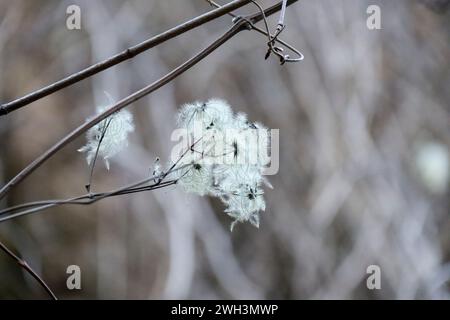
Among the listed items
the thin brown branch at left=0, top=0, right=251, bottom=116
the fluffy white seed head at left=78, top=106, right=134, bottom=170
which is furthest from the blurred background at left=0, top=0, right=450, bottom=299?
the thin brown branch at left=0, top=0, right=251, bottom=116

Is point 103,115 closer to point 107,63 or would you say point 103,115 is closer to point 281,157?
point 107,63

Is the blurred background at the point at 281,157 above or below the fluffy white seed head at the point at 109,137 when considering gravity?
above

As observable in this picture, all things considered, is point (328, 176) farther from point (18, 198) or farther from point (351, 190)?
point (18, 198)

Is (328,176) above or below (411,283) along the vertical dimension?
above

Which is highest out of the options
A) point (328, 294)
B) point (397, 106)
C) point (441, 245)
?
point (397, 106)

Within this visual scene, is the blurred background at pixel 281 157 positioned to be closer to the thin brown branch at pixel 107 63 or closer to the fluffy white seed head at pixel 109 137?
the fluffy white seed head at pixel 109 137

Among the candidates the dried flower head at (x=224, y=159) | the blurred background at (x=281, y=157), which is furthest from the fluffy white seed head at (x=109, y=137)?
the blurred background at (x=281, y=157)

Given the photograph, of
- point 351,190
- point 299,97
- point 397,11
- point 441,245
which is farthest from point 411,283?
point 397,11

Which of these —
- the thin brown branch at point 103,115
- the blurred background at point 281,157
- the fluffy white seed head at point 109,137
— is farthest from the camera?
the blurred background at point 281,157

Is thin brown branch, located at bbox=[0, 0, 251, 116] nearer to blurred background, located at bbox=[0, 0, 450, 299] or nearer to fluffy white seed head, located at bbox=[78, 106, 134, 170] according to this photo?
fluffy white seed head, located at bbox=[78, 106, 134, 170]
